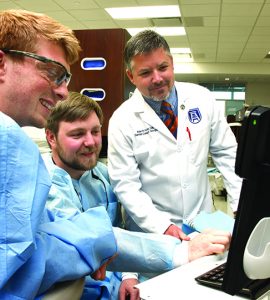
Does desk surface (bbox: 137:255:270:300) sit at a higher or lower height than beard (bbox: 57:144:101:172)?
lower

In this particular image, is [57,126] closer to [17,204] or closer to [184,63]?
[17,204]

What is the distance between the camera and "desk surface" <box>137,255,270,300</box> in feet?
2.22

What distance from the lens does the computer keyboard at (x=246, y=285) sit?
65cm

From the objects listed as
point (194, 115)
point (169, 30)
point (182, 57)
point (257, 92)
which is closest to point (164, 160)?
point (194, 115)

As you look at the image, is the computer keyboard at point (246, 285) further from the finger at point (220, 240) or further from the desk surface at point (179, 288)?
the finger at point (220, 240)

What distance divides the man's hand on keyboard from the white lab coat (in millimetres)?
470

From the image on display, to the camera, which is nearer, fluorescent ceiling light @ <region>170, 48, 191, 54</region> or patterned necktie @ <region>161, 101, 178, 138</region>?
patterned necktie @ <region>161, 101, 178, 138</region>

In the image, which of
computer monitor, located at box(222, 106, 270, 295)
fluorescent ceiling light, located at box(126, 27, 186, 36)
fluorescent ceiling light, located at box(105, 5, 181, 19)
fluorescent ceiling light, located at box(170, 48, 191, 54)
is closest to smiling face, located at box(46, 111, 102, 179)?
computer monitor, located at box(222, 106, 270, 295)

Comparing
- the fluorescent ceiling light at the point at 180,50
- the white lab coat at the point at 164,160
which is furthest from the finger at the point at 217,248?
the fluorescent ceiling light at the point at 180,50

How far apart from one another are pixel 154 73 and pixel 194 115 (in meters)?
0.28

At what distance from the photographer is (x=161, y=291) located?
0.70 m

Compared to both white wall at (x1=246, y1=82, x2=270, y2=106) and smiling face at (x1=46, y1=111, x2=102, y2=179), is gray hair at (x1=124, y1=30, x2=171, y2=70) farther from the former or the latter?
white wall at (x1=246, y1=82, x2=270, y2=106)

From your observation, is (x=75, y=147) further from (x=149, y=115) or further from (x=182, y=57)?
(x=182, y=57)

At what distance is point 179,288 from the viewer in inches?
28.4
